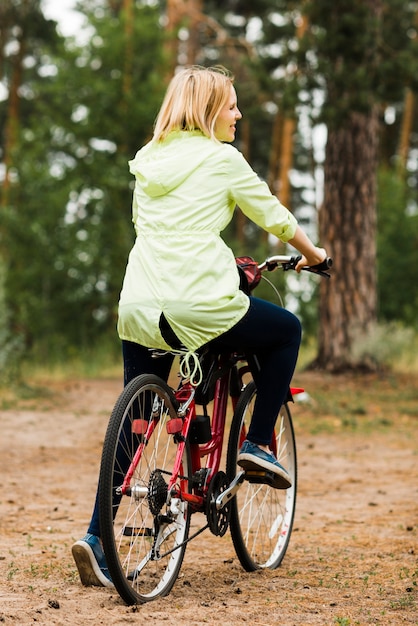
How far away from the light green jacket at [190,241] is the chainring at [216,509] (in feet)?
2.31

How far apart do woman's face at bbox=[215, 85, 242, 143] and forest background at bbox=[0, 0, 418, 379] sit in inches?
355

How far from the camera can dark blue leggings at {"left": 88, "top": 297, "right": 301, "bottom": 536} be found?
412 centimetres

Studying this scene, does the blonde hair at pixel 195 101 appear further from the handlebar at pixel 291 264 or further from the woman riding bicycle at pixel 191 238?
the handlebar at pixel 291 264

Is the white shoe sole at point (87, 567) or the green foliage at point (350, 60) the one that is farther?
the green foliage at point (350, 60)

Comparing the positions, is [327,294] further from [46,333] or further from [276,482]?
[276,482]

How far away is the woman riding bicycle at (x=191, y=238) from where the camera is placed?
3.93 metres

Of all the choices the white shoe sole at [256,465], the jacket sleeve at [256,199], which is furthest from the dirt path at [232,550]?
the jacket sleeve at [256,199]

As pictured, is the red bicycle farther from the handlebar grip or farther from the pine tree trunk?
the pine tree trunk

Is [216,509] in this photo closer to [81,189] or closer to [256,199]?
[256,199]

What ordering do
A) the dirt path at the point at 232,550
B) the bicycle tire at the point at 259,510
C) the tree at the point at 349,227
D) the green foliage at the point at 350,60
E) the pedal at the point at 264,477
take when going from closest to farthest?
the dirt path at the point at 232,550, the pedal at the point at 264,477, the bicycle tire at the point at 259,510, the green foliage at the point at 350,60, the tree at the point at 349,227

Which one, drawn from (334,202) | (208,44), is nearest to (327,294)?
(334,202)

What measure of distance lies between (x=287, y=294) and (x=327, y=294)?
3.33 meters

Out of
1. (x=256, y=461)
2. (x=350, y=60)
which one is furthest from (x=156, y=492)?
(x=350, y=60)

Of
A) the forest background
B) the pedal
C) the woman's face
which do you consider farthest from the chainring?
the forest background
